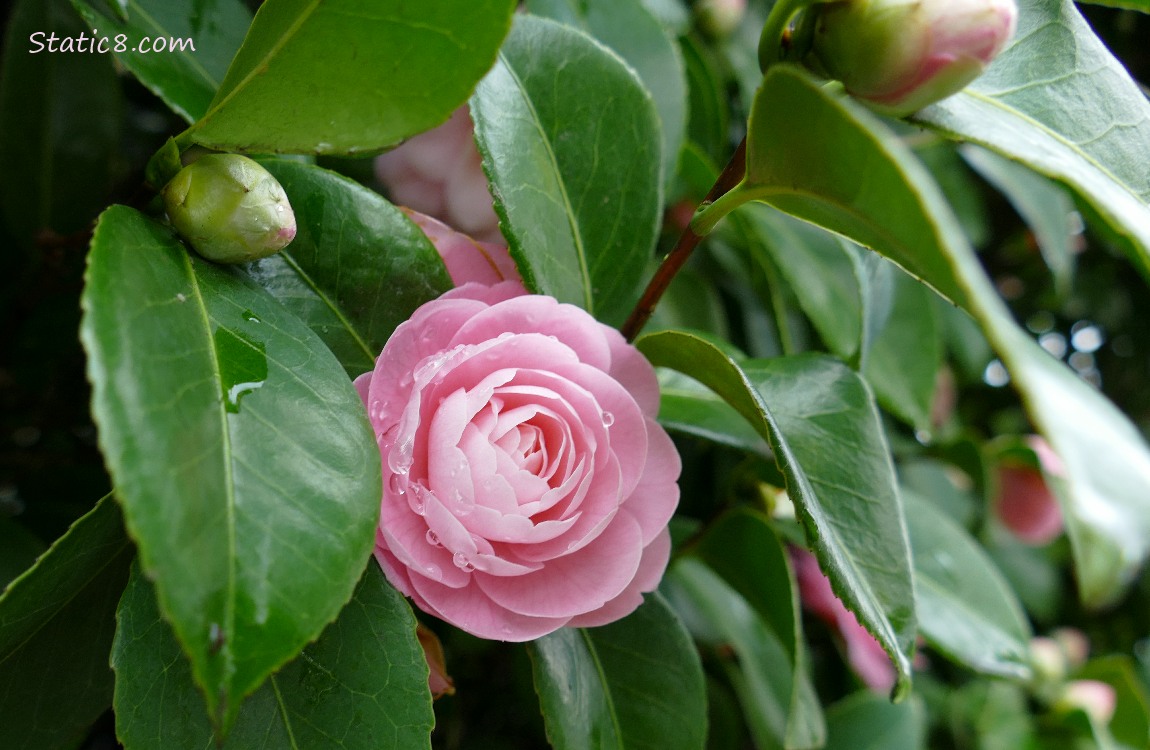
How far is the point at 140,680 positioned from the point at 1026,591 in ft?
4.81

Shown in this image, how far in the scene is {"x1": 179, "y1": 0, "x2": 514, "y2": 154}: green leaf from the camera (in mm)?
376

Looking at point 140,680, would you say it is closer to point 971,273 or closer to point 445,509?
point 445,509

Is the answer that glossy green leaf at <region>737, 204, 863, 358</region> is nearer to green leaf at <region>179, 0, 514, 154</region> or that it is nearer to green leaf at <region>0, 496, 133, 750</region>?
green leaf at <region>179, 0, 514, 154</region>

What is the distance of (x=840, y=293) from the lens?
92cm

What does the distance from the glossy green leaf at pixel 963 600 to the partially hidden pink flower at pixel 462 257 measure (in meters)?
0.52

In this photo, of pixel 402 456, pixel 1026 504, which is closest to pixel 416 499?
pixel 402 456

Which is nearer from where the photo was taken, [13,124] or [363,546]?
[363,546]

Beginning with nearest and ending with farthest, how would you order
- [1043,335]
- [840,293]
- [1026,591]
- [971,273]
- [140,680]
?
[971,273]
[140,680]
[840,293]
[1026,591]
[1043,335]

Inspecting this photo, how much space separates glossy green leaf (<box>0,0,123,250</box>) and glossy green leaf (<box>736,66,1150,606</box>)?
631 mm

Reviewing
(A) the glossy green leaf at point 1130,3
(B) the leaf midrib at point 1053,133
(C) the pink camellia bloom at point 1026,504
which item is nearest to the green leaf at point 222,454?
(B) the leaf midrib at point 1053,133

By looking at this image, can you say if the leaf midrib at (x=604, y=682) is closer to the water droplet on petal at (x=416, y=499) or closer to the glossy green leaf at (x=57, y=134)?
the water droplet on petal at (x=416, y=499)

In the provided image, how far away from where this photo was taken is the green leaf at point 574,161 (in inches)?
19.6

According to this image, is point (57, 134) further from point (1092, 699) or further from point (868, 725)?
point (1092, 699)

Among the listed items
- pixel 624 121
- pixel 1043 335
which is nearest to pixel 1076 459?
pixel 624 121
